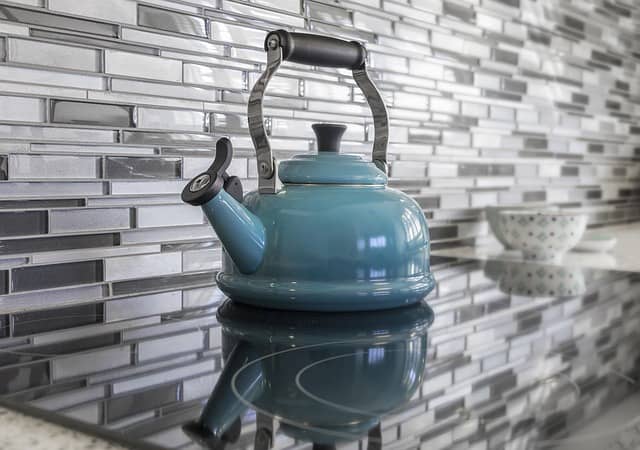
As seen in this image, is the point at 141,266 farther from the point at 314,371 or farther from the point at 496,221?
the point at 496,221

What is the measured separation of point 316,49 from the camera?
0.80m

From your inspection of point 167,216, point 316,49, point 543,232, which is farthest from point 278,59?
point 543,232

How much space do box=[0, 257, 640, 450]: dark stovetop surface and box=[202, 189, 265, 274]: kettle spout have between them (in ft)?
0.22

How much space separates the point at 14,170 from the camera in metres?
0.78

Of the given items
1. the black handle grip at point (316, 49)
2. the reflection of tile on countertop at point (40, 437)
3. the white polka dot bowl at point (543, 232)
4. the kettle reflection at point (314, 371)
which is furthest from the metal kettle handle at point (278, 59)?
the white polka dot bowl at point (543, 232)

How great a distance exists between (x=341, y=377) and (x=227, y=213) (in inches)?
9.9

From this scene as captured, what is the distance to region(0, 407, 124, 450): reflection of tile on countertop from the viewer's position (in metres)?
0.42

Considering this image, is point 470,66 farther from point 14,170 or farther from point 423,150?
point 14,170

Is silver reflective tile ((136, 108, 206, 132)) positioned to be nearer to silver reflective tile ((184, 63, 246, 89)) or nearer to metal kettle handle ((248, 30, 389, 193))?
silver reflective tile ((184, 63, 246, 89))

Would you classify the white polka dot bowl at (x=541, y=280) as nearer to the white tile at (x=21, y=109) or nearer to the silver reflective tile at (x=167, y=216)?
the silver reflective tile at (x=167, y=216)

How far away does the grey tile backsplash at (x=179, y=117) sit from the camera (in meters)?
0.80

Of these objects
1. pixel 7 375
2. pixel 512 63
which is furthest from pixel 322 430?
pixel 512 63

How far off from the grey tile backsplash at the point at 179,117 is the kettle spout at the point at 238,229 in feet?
0.50

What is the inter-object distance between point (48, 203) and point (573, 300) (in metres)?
0.68
